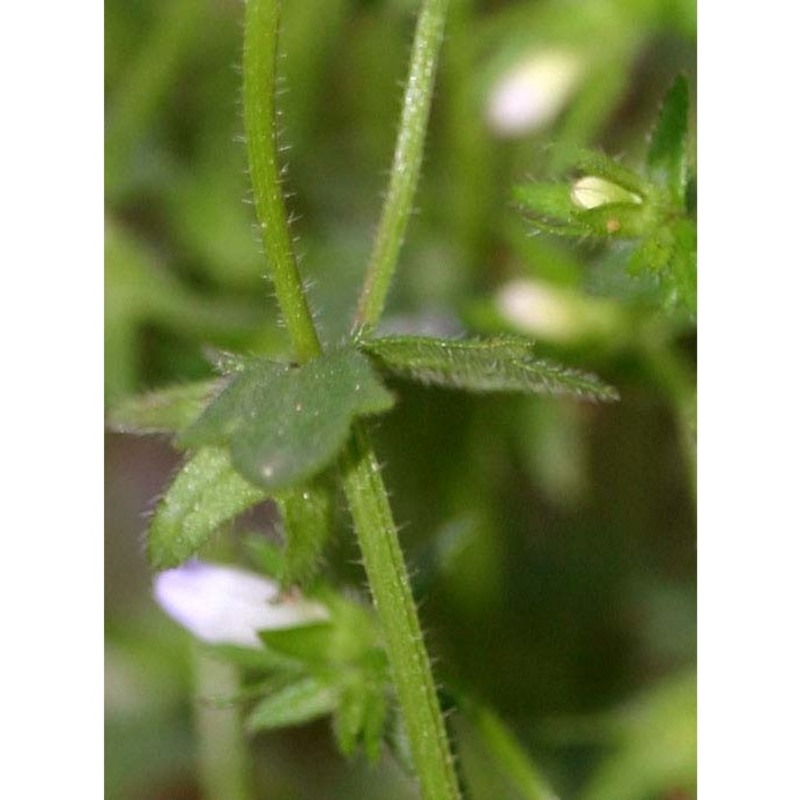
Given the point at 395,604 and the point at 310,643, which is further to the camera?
the point at 310,643

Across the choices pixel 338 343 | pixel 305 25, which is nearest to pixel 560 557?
pixel 305 25

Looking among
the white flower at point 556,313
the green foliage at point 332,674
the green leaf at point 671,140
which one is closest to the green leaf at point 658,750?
the white flower at point 556,313

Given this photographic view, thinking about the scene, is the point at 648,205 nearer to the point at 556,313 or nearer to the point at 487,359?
the point at 487,359

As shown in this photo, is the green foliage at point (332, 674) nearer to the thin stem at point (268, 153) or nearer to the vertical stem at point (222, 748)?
the thin stem at point (268, 153)

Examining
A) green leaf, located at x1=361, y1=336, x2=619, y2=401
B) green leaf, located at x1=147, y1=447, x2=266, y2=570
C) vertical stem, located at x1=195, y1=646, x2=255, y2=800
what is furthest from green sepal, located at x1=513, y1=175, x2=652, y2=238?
vertical stem, located at x1=195, y1=646, x2=255, y2=800

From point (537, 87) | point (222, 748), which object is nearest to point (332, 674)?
point (222, 748)

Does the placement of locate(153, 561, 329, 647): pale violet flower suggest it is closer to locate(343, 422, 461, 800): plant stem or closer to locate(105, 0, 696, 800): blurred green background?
locate(343, 422, 461, 800): plant stem
